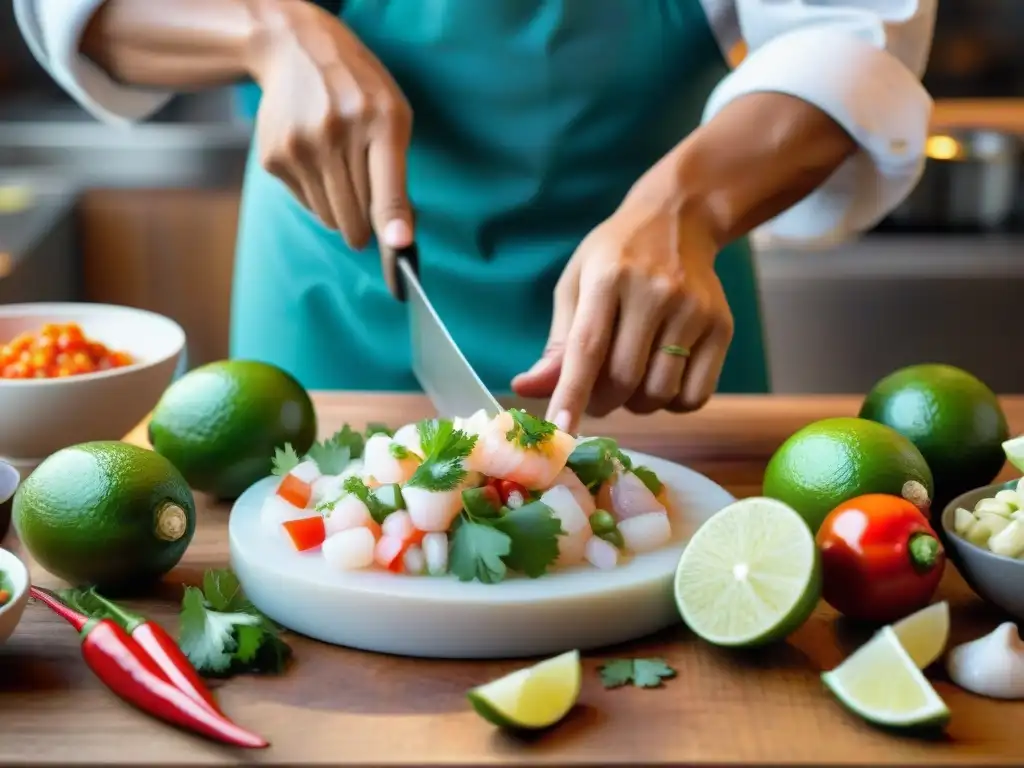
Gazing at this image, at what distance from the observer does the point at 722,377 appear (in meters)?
1.80

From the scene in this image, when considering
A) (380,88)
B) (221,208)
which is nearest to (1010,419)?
(380,88)

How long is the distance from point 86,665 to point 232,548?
16 cm

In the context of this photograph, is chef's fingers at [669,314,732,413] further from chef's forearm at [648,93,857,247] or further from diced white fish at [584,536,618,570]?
diced white fish at [584,536,618,570]

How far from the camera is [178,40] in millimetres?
1597

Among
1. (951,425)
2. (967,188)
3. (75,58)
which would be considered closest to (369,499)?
(951,425)

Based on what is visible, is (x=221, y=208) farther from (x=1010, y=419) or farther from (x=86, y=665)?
(x=86, y=665)

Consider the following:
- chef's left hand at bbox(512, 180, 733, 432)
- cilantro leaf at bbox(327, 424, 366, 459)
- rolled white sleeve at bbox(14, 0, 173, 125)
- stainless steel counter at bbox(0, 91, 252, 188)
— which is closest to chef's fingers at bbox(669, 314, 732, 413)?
chef's left hand at bbox(512, 180, 733, 432)

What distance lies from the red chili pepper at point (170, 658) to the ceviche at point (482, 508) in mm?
150

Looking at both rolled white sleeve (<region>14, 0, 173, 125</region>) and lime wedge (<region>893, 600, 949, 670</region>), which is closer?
lime wedge (<region>893, 600, 949, 670</region>)

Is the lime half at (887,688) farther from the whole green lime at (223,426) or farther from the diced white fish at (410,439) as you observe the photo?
the whole green lime at (223,426)

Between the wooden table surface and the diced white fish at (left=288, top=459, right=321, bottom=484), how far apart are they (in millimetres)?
154

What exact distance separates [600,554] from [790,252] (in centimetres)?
194

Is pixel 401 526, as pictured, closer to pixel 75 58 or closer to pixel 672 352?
pixel 672 352

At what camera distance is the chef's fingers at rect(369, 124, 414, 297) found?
1357 mm
